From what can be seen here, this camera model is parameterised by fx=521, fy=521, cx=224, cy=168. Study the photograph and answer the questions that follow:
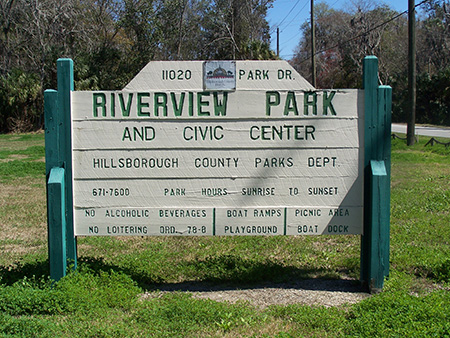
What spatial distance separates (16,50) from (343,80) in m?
33.9

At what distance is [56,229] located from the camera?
15.0 ft

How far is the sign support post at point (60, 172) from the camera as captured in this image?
4.54 meters

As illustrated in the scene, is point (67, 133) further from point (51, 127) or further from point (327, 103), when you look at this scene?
point (327, 103)

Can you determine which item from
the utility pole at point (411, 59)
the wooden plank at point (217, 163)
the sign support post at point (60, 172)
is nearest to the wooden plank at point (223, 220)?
the sign support post at point (60, 172)

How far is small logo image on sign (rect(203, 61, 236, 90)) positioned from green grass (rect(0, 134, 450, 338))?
6.08 feet

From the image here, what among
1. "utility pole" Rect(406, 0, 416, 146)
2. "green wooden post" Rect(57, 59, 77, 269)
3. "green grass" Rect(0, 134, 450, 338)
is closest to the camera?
"green grass" Rect(0, 134, 450, 338)

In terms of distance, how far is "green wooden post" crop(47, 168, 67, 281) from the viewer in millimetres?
4527

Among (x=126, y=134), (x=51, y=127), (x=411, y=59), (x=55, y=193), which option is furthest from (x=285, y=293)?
(x=411, y=59)

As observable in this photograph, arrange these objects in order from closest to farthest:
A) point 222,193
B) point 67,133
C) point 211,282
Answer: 1. point 67,133
2. point 222,193
3. point 211,282

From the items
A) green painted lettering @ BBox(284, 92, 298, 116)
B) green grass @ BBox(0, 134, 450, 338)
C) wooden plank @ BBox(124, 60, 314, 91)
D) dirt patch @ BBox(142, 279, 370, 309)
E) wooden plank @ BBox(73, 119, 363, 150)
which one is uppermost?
wooden plank @ BBox(124, 60, 314, 91)

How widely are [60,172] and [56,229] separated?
0.50 metres

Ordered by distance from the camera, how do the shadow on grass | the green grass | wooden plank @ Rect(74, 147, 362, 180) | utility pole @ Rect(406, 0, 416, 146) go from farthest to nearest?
utility pole @ Rect(406, 0, 416, 146), the shadow on grass, wooden plank @ Rect(74, 147, 362, 180), the green grass

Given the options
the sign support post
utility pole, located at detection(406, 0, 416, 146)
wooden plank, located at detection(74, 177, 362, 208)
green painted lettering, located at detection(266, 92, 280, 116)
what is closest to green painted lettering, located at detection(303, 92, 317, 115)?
green painted lettering, located at detection(266, 92, 280, 116)

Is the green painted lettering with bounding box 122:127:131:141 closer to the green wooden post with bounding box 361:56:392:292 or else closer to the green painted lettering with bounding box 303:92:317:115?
the green painted lettering with bounding box 303:92:317:115
